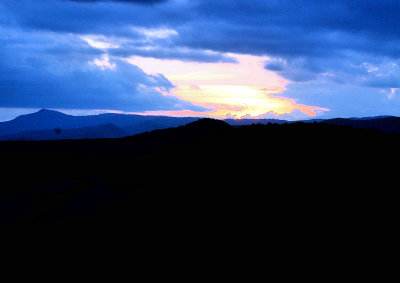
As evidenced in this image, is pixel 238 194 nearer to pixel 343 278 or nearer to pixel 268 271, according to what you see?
pixel 268 271

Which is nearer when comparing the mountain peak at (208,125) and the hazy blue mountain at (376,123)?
the mountain peak at (208,125)

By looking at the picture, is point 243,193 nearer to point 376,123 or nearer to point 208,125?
point 208,125

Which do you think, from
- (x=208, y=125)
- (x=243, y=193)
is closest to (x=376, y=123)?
(x=208, y=125)

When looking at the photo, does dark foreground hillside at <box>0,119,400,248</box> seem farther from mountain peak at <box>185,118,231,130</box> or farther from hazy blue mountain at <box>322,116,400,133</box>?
hazy blue mountain at <box>322,116,400,133</box>

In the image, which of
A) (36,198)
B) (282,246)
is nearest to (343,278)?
(282,246)

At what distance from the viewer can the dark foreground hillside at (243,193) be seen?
36.3 feet

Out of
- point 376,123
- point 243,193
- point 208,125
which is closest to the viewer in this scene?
point 243,193

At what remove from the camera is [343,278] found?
28.2 ft

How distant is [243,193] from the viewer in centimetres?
1310

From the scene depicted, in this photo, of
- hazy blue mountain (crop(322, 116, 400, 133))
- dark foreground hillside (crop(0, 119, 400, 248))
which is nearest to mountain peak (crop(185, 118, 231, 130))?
dark foreground hillside (crop(0, 119, 400, 248))

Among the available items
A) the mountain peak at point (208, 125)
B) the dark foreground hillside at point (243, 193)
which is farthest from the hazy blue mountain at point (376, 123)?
the dark foreground hillside at point (243, 193)

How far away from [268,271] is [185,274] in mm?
2294

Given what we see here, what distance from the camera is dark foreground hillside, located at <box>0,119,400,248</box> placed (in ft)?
36.3

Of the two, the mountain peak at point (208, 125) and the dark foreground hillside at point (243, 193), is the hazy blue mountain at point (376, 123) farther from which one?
the dark foreground hillside at point (243, 193)
